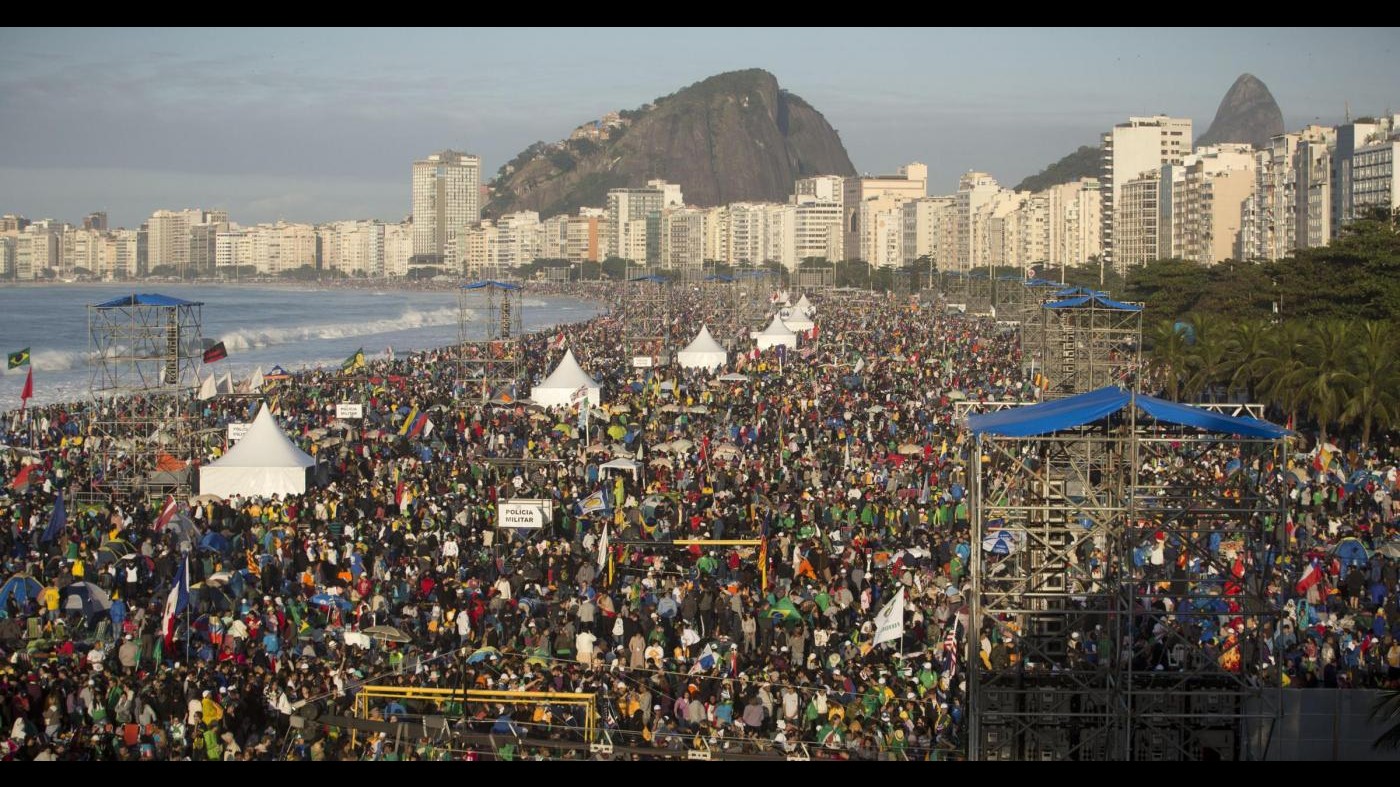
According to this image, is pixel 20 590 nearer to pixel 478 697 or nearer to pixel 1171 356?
pixel 478 697

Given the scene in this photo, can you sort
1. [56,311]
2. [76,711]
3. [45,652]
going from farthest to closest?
[56,311]
[45,652]
[76,711]

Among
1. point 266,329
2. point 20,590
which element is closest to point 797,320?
point 20,590

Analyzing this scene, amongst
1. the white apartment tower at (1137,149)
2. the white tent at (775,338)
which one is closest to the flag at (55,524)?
the white tent at (775,338)

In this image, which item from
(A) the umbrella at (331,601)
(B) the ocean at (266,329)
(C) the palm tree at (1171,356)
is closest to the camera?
(A) the umbrella at (331,601)

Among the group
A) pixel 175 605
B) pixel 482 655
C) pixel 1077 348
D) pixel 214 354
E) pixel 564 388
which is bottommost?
pixel 482 655

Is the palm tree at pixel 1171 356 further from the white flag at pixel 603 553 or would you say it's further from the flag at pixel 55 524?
the flag at pixel 55 524

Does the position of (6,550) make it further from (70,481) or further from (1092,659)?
(1092,659)
